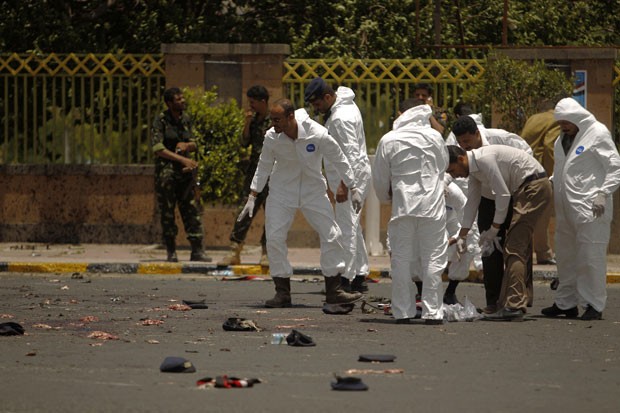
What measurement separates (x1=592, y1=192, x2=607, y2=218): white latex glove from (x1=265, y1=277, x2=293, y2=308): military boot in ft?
8.92

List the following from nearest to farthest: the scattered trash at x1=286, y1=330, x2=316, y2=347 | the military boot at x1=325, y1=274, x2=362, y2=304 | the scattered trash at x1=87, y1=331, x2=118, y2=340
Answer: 1. the scattered trash at x1=286, y1=330, x2=316, y2=347
2. the scattered trash at x1=87, y1=331, x2=118, y2=340
3. the military boot at x1=325, y1=274, x2=362, y2=304

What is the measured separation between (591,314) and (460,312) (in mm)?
1108

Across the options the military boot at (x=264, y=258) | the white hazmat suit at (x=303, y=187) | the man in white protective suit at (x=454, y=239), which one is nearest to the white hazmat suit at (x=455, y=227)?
the man in white protective suit at (x=454, y=239)

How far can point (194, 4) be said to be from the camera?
24.1m

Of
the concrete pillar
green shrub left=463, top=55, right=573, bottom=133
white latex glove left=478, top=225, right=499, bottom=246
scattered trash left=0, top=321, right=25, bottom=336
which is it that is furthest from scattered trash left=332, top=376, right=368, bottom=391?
the concrete pillar

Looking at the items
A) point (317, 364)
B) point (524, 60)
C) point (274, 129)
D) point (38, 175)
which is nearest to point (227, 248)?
point (38, 175)

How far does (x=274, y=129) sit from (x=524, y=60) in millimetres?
6492

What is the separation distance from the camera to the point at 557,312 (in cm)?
1334

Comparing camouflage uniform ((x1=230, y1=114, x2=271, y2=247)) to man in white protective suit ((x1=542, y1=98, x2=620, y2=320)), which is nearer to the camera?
man in white protective suit ((x1=542, y1=98, x2=620, y2=320))

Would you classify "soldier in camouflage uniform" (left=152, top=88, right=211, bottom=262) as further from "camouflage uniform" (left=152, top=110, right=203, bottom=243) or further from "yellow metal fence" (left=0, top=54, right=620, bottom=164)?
"yellow metal fence" (left=0, top=54, right=620, bottom=164)

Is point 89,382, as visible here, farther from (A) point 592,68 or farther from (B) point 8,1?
(B) point 8,1

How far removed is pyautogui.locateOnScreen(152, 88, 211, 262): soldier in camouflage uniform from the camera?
57.9ft

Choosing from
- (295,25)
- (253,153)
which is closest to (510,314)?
(253,153)

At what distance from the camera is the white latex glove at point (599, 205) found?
42.7 feet
